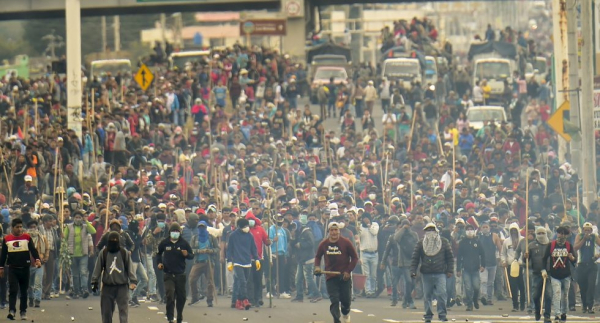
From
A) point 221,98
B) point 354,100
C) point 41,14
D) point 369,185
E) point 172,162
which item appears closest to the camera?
point 369,185

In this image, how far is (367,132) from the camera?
41.1m

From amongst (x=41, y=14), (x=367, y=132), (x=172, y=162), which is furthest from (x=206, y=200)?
(x=41, y=14)

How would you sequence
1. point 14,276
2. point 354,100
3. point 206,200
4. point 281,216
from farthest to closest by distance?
1. point 354,100
2. point 206,200
3. point 281,216
4. point 14,276

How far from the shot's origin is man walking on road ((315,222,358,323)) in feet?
69.4

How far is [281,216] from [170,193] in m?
4.66

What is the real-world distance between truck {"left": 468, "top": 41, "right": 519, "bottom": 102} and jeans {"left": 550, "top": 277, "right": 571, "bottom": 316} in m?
29.9

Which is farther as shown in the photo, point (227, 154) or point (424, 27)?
point (424, 27)

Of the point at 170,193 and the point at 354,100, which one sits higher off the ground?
the point at 354,100

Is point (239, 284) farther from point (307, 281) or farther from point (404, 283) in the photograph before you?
point (404, 283)

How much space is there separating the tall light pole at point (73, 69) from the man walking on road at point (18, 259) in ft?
41.9

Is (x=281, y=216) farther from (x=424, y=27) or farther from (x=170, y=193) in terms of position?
(x=424, y=27)

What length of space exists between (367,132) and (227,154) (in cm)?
620

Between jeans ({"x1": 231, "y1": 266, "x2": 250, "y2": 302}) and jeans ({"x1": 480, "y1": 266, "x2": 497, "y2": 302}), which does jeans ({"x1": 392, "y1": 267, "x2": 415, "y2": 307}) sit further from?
jeans ({"x1": 231, "y1": 266, "x2": 250, "y2": 302})

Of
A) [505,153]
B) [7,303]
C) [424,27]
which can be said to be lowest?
[7,303]
